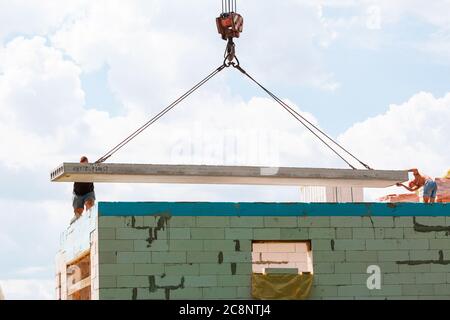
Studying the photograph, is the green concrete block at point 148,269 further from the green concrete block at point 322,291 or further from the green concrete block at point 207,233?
the green concrete block at point 322,291

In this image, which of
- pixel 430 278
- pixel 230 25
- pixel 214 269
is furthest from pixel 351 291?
pixel 230 25

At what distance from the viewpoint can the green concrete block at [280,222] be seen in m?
23.7

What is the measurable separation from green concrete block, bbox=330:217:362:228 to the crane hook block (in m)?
4.81

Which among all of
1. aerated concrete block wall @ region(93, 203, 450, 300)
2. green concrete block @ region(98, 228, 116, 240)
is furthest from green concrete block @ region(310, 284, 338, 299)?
green concrete block @ region(98, 228, 116, 240)

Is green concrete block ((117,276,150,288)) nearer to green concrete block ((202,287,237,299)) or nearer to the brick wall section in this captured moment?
the brick wall section

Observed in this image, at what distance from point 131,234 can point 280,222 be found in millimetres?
3196

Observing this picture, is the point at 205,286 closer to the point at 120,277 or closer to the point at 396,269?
the point at 120,277

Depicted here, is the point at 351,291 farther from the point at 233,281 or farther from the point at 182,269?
the point at 182,269

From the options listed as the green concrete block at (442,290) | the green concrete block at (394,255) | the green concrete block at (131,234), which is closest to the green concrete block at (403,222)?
the green concrete block at (394,255)

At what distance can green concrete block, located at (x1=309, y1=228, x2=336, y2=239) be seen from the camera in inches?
934

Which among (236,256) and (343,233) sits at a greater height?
(343,233)

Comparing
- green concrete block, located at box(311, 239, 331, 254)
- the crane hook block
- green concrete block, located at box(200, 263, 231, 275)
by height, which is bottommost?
green concrete block, located at box(200, 263, 231, 275)

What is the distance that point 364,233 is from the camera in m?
23.9

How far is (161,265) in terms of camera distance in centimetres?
2314
